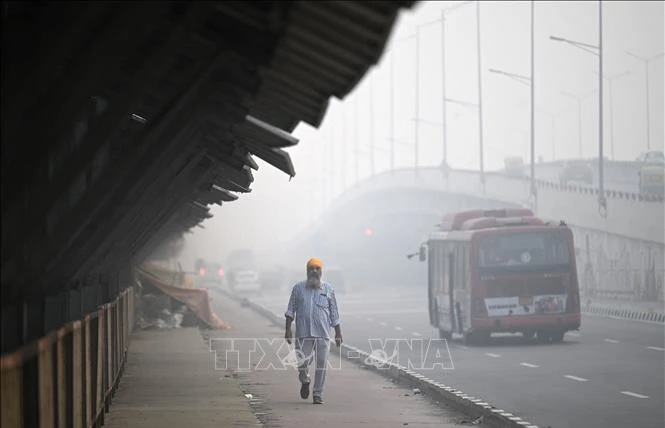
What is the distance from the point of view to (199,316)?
139 ft

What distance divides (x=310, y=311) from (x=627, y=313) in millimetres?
31696

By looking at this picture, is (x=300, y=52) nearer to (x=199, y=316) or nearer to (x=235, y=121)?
(x=235, y=121)

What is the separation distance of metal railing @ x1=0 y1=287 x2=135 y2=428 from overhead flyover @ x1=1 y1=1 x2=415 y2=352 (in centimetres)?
17

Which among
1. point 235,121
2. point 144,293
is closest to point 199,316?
point 144,293

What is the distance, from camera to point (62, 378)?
1073cm

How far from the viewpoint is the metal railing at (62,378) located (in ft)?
26.3

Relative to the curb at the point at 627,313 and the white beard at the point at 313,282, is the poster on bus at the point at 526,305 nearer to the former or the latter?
the curb at the point at 627,313

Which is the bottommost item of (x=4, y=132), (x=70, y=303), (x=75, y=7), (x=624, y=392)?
(x=624, y=392)

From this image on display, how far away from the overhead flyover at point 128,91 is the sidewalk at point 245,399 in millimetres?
4274

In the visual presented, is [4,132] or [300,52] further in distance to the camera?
[300,52]

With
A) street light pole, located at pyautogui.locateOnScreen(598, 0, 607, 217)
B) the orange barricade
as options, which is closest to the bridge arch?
street light pole, located at pyautogui.locateOnScreen(598, 0, 607, 217)

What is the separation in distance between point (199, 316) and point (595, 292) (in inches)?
914

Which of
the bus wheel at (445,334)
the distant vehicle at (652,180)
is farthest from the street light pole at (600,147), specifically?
the bus wheel at (445,334)

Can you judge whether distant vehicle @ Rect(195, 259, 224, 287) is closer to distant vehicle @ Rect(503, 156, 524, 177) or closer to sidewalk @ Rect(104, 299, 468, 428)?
distant vehicle @ Rect(503, 156, 524, 177)
